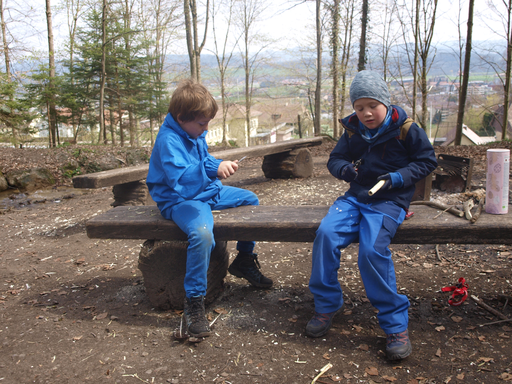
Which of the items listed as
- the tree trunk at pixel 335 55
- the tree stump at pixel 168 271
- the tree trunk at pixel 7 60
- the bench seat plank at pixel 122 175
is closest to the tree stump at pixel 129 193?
the bench seat plank at pixel 122 175

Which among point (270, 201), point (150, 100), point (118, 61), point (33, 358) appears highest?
point (118, 61)

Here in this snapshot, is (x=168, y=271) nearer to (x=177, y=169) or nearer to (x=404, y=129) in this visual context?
(x=177, y=169)

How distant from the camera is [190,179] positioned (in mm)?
2344

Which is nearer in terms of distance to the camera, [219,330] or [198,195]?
[219,330]

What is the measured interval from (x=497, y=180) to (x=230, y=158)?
13.4 feet

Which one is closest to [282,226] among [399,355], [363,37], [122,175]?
[399,355]

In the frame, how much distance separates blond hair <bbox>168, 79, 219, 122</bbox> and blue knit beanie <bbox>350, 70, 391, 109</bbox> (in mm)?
903

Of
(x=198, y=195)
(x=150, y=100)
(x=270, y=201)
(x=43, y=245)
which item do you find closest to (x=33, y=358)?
(x=198, y=195)

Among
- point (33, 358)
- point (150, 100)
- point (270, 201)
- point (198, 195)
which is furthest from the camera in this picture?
point (150, 100)

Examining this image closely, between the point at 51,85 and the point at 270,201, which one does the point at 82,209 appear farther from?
the point at 51,85

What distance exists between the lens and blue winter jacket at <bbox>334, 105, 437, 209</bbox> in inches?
87.0

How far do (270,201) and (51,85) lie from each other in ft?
33.1

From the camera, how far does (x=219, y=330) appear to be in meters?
2.35

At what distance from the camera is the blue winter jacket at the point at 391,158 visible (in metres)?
2.21
